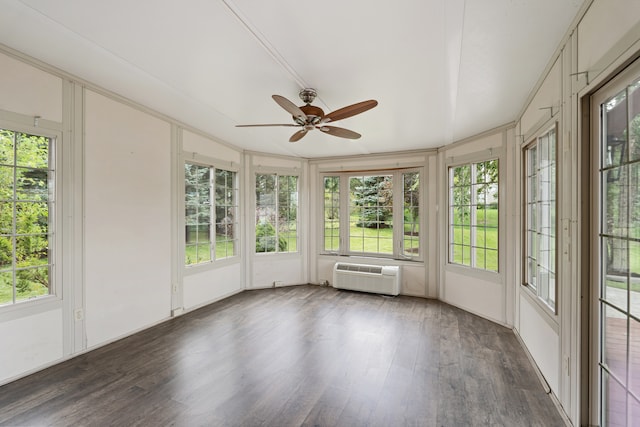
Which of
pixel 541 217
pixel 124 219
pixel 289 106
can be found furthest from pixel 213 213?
pixel 541 217

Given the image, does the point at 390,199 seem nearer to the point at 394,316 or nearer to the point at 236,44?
the point at 394,316

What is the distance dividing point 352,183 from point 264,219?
1830 mm

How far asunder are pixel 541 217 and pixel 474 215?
1.46m

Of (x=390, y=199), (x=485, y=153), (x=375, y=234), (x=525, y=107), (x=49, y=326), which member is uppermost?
(x=525, y=107)

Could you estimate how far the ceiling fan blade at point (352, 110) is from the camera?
2.31m

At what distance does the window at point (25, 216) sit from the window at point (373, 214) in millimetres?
4099

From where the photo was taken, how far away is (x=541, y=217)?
2713 mm

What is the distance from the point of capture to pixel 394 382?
2424mm

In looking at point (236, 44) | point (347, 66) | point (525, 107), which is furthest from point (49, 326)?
point (525, 107)

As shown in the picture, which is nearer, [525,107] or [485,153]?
[525,107]

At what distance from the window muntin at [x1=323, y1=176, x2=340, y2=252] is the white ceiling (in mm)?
2556

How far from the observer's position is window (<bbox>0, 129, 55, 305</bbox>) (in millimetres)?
2348

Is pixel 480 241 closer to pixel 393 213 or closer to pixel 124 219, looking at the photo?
pixel 393 213

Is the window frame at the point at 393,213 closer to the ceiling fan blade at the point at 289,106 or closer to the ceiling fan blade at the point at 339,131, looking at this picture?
the ceiling fan blade at the point at 339,131
